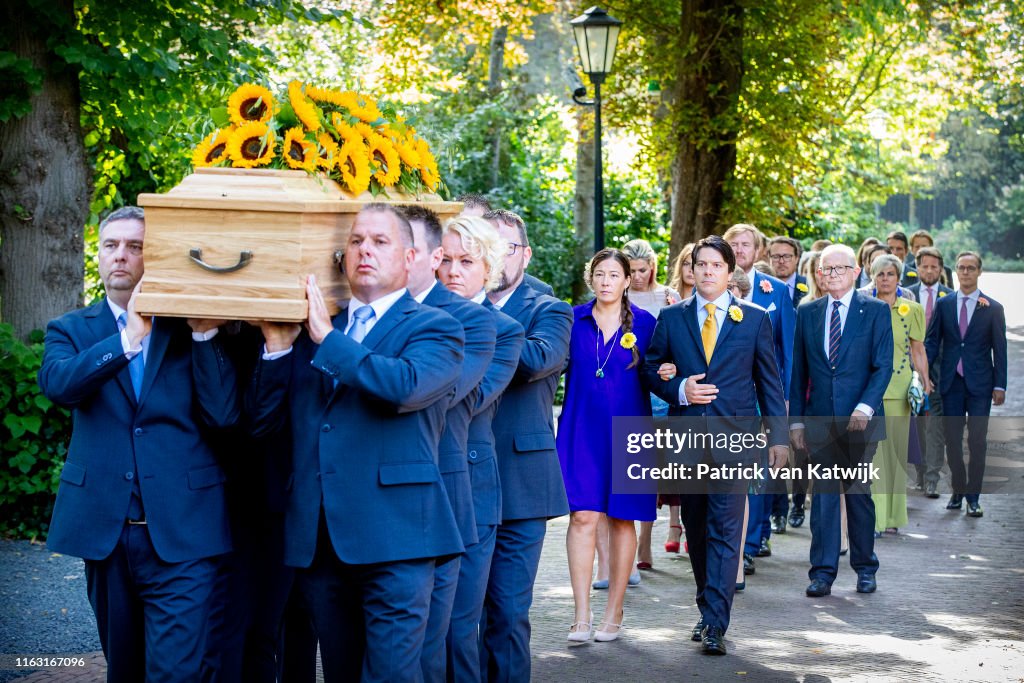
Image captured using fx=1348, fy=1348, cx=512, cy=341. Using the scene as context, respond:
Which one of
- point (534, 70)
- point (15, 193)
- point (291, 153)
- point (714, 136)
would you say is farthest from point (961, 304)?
point (534, 70)

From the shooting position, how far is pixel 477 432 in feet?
19.5

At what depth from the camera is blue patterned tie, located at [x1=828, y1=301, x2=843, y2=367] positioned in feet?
31.0

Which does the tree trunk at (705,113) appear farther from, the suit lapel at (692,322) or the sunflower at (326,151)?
the sunflower at (326,151)

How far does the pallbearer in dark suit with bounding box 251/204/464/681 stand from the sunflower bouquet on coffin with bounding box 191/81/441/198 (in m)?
0.38

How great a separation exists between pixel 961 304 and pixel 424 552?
9.49 meters

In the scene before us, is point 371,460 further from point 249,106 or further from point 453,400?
point 249,106

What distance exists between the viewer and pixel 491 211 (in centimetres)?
693

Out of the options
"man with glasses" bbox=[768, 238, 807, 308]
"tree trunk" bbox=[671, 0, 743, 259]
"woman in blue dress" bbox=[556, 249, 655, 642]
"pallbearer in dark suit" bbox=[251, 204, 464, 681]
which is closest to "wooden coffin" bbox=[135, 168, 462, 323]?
"pallbearer in dark suit" bbox=[251, 204, 464, 681]

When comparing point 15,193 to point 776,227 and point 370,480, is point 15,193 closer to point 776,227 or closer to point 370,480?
point 370,480

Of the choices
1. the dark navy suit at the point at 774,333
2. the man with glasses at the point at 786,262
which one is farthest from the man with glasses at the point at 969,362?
the dark navy suit at the point at 774,333

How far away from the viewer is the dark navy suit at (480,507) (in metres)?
5.79

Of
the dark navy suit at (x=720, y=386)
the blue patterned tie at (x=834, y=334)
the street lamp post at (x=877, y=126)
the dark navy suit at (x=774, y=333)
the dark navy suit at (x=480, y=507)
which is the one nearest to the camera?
the dark navy suit at (x=480, y=507)

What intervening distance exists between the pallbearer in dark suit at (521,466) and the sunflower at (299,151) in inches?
66.1

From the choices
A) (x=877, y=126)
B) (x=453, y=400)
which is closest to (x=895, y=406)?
(x=453, y=400)
